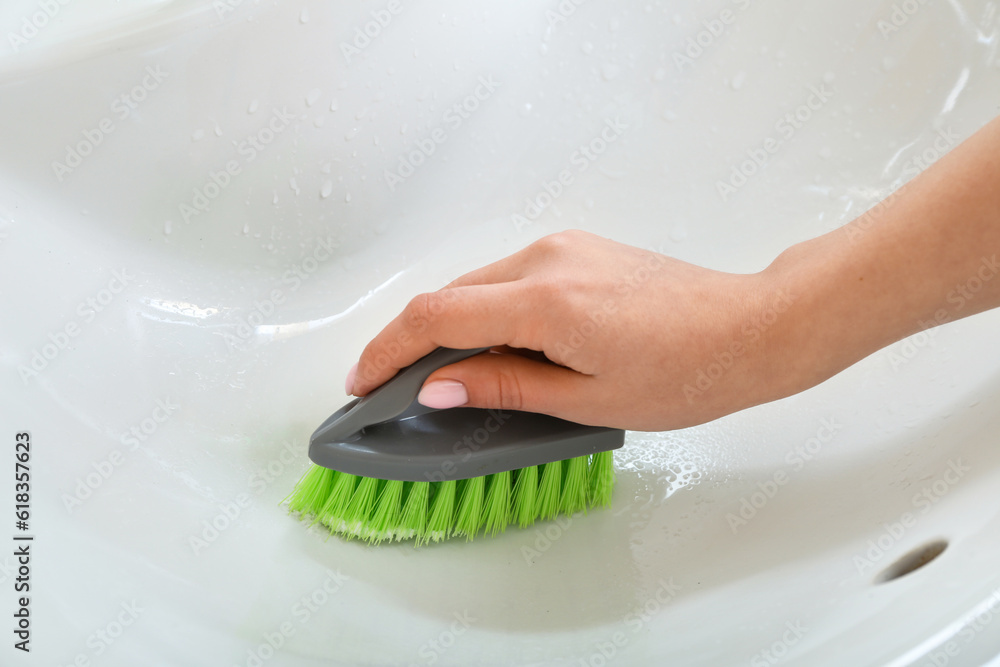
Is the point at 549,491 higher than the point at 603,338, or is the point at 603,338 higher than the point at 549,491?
the point at 603,338

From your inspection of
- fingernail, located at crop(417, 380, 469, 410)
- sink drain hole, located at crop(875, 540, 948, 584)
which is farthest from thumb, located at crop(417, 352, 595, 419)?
sink drain hole, located at crop(875, 540, 948, 584)

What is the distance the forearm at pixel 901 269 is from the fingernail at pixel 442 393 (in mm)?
221

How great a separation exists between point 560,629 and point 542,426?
15 centimetres

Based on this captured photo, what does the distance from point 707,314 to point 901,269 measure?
4.6 inches

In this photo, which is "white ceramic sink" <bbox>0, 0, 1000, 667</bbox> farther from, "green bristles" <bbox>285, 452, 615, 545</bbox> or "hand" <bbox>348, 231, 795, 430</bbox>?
"hand" <bbox>348, 231, 795, 430</bbox>

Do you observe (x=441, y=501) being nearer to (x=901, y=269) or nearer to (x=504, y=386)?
(x=504, y=386)

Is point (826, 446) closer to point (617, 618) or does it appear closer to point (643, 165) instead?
point (617, 618)

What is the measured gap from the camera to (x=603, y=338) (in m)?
0.50

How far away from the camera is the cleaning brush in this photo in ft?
1.95

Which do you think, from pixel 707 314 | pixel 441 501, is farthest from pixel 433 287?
pixel 707 314

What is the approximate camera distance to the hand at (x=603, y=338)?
501 millimetres

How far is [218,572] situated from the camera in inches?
21.9

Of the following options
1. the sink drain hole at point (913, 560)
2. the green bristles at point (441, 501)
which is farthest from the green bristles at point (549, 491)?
the sink drain hole at point (913, 560)

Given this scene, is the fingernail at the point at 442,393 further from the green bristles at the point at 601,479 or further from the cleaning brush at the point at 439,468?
the green bristles at the point at 601,479
